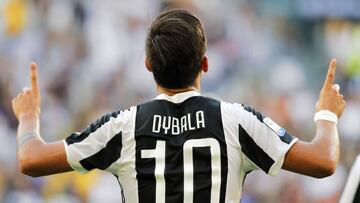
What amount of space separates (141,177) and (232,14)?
922cm

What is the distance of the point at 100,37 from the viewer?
12.2m

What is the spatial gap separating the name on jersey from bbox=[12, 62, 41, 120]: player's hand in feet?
1.60

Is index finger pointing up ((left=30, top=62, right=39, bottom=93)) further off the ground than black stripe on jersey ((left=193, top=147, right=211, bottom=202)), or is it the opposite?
index finger pointing up ((left=30, top=62, right=39, bottom=93))

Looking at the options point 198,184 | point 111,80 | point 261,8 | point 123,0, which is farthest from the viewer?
point 261,8

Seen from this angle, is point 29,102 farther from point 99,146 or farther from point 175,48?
point 175,48

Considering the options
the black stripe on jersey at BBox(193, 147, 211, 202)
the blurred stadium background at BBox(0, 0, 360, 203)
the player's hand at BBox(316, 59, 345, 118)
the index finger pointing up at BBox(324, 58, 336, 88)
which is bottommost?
the blurred stadium background at BBox(0, 0, 360, 203)

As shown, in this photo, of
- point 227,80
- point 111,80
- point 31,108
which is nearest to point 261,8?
point 227,80

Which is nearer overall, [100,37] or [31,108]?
[31,108]

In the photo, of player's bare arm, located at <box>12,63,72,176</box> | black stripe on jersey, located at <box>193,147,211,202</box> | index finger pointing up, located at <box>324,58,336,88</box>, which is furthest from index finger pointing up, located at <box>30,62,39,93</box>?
index finger pointing up, located at <box>324,58,336,88</box>

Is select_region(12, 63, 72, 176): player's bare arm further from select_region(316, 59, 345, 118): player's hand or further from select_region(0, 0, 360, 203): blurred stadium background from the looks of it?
select_region(0, 0, 360, 203): blurred stadium background

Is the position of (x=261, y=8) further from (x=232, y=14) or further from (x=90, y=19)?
(x=90, y=19)

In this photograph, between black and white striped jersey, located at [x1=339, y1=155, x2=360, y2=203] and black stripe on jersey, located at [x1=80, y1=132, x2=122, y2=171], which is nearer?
black stripe on jersey, located at [x1=80, y1=132, x2=122, y2=171]

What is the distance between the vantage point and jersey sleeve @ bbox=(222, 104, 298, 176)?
3.86 meters

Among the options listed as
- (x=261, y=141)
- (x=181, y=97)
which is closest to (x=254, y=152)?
(x=261, y=141)
